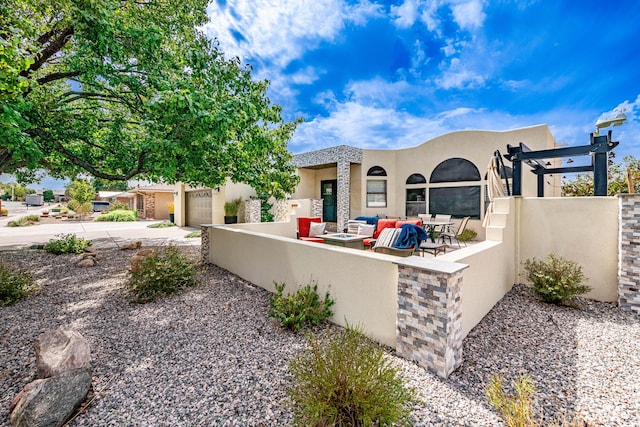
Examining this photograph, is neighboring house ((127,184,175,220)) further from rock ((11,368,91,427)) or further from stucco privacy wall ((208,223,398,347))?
rock ((11,368,91,427))

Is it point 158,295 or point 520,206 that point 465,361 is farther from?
point 158,295

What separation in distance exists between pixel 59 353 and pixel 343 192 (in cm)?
1267

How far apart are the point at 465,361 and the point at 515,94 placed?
1396 cm

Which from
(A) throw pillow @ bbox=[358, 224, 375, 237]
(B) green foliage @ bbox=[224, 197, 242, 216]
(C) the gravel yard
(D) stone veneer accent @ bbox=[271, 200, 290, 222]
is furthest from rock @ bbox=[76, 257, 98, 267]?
(A) throw pillow @ bbox=[358, 224, 375, 237]

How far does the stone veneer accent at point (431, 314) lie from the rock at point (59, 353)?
11.8ft

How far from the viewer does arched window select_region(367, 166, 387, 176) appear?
48.7ft

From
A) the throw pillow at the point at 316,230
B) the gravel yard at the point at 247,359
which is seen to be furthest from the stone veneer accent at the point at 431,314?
the throw pillow at the point at 316,230

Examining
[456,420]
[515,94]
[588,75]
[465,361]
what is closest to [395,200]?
[515,94]

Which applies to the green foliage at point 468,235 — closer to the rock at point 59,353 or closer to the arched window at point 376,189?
the arched window at point 376,189

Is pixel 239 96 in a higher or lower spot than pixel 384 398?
higher

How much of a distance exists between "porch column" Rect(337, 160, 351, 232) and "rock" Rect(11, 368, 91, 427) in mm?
12324

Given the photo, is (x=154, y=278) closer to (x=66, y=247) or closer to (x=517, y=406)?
(x=517, y=406)

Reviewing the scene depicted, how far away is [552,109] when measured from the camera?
1180 centimetres

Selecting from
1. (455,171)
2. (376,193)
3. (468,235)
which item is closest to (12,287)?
(376,193)
